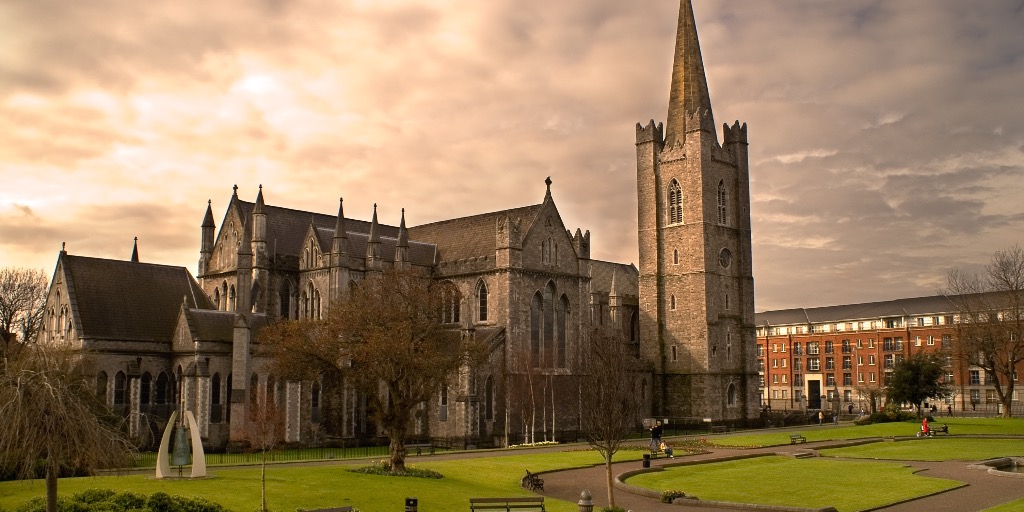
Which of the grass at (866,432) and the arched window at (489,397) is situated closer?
the arched window at (489,397)

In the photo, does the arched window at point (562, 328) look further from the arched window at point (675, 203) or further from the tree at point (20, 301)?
the tree at point (20, 301)

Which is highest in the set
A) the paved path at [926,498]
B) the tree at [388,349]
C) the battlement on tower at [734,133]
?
the battlement on tower at [734,133]

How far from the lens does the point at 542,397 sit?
63.8 m

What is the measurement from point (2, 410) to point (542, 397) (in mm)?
44789

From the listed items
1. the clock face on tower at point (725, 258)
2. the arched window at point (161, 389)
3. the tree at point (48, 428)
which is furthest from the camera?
the clock face on tower at point (725, 258)

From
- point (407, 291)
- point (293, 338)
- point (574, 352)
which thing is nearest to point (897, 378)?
point (574, 352)

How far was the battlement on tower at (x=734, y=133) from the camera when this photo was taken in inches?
3359

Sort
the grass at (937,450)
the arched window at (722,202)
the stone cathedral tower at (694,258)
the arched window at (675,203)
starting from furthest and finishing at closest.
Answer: the arched window at (722,202) → the arched window at (675,203) → the stone cathedral tower at (694,258) → the grass at (937,450)

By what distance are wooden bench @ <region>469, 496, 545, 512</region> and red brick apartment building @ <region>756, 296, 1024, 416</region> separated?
287ft

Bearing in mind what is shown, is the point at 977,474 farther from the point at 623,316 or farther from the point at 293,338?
the point at 623,316

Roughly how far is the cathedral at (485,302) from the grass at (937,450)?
16.4m

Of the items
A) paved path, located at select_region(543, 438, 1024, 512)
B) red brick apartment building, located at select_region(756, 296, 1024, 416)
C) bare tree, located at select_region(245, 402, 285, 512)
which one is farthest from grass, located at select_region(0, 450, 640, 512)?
red brick apartment building, located at select_region(756, 296, 1024, 416)

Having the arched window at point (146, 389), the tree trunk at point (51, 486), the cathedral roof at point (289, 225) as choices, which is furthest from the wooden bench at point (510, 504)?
the cathedral roof at point (289, 225)

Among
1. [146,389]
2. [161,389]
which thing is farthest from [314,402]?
[146,389]
